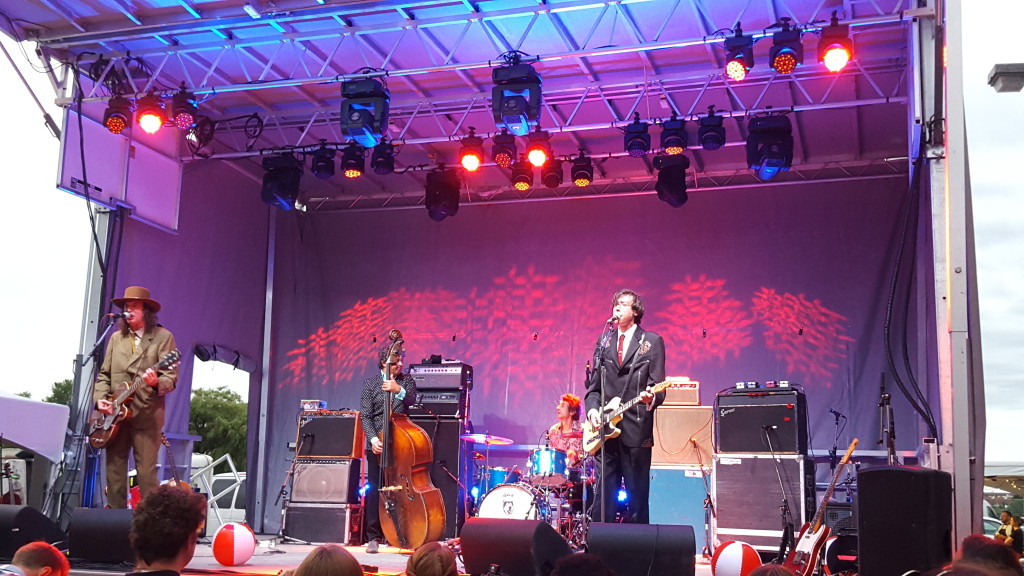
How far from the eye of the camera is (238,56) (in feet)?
33.1

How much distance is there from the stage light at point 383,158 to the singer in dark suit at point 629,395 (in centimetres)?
504

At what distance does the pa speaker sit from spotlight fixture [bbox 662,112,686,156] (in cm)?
613

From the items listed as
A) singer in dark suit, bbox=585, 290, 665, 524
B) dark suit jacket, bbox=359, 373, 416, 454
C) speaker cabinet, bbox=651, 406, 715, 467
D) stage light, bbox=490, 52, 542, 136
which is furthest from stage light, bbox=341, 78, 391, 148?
speaker cabinet, bbox=651, 406, 715, 467

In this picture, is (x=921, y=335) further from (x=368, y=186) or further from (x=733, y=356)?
(x=368, y=186)

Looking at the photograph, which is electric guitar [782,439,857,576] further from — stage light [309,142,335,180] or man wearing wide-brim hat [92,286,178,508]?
stage light [309,142,335,180]

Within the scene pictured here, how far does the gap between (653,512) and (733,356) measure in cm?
281

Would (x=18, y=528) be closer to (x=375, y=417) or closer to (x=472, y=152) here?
(x=375, y=417)

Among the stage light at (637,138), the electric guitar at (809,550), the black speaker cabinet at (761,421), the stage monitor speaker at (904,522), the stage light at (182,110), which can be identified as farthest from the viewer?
the stage light at (637,138)

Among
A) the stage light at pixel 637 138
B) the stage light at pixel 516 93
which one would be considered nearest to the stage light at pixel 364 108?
the stage light at pixel 516 93

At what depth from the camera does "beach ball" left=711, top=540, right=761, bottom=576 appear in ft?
17.9

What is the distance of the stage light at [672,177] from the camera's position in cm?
1082

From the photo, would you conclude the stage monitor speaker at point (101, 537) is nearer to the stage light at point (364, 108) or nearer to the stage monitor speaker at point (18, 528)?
the stage monitor speaker at point (18, 528)

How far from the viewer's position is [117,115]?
9406 millimetres

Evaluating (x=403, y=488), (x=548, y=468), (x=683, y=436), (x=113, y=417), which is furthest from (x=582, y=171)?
(x=113, y=417)
